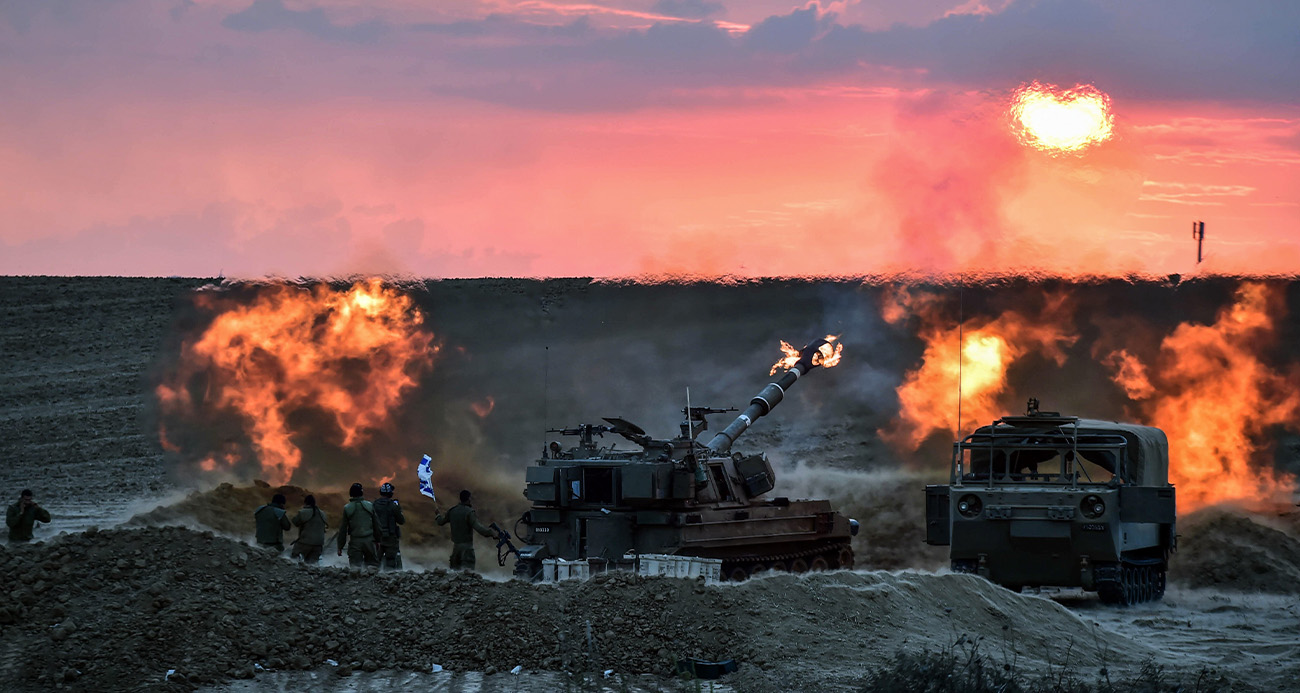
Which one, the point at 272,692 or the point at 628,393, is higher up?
the point at 628,393

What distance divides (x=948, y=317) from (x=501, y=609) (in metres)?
37.8

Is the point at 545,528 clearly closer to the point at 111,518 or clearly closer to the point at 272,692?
the point at 272,692

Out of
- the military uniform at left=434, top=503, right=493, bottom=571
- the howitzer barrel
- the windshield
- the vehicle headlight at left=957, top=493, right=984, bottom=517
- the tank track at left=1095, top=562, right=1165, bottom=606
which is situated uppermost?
the howitzer barrel

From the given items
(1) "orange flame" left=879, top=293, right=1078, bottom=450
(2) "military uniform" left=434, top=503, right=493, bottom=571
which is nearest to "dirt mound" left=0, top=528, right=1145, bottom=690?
(2) "military uniform" left=434, top=503, right=493, bottom=571

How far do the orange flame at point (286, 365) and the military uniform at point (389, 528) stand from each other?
46.0ft

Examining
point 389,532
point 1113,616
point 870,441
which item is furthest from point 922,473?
point 389,532

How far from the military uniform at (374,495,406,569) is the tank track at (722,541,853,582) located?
5168 mm

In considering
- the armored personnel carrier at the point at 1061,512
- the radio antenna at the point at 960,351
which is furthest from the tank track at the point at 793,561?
the radio antenna at the point at 960,351

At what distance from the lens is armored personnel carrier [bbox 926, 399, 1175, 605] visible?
23.6m

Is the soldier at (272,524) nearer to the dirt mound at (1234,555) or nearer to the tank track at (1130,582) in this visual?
the tank track at (1130,582)

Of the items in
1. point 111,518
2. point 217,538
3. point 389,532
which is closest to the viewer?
point 217,538

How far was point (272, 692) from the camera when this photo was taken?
1573 cm

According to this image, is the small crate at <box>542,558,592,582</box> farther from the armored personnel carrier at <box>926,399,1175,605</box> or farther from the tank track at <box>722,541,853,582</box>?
the armored personnel carrier at <box>926,399,1175,605</box>

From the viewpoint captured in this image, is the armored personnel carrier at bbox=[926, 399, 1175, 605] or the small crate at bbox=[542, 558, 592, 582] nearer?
the small crate at bbox=[542, 558, 592, 582]
